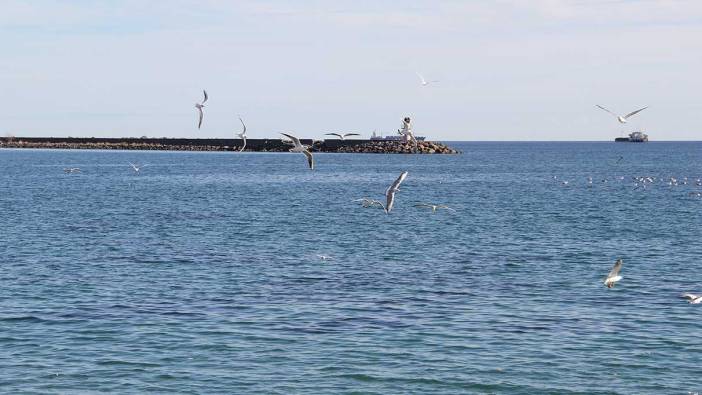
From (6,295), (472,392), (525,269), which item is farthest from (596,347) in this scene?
(6,295)

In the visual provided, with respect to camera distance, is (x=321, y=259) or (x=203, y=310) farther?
Answer: (x=321, y=259)

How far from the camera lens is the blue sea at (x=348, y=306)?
76.6 ft

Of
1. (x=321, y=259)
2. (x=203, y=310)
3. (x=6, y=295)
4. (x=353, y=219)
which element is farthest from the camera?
(x=353, y=219)

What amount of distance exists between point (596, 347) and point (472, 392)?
5062 mm

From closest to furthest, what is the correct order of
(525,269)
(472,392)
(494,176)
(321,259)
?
(472,392), (525,269), (321,259), (494,176)

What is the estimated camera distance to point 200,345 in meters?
25.7

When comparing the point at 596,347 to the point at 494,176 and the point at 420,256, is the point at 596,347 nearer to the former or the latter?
the point at 420,256

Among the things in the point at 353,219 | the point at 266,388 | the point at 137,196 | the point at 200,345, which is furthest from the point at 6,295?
the point at 137,196

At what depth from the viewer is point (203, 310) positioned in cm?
3019

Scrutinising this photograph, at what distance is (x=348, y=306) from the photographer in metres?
30.6

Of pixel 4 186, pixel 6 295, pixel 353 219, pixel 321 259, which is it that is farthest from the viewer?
pixel 4 186

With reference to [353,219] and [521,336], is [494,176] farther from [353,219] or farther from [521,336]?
[521,336]

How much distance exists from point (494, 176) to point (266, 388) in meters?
125

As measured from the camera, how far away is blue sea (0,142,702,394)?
23344mm
